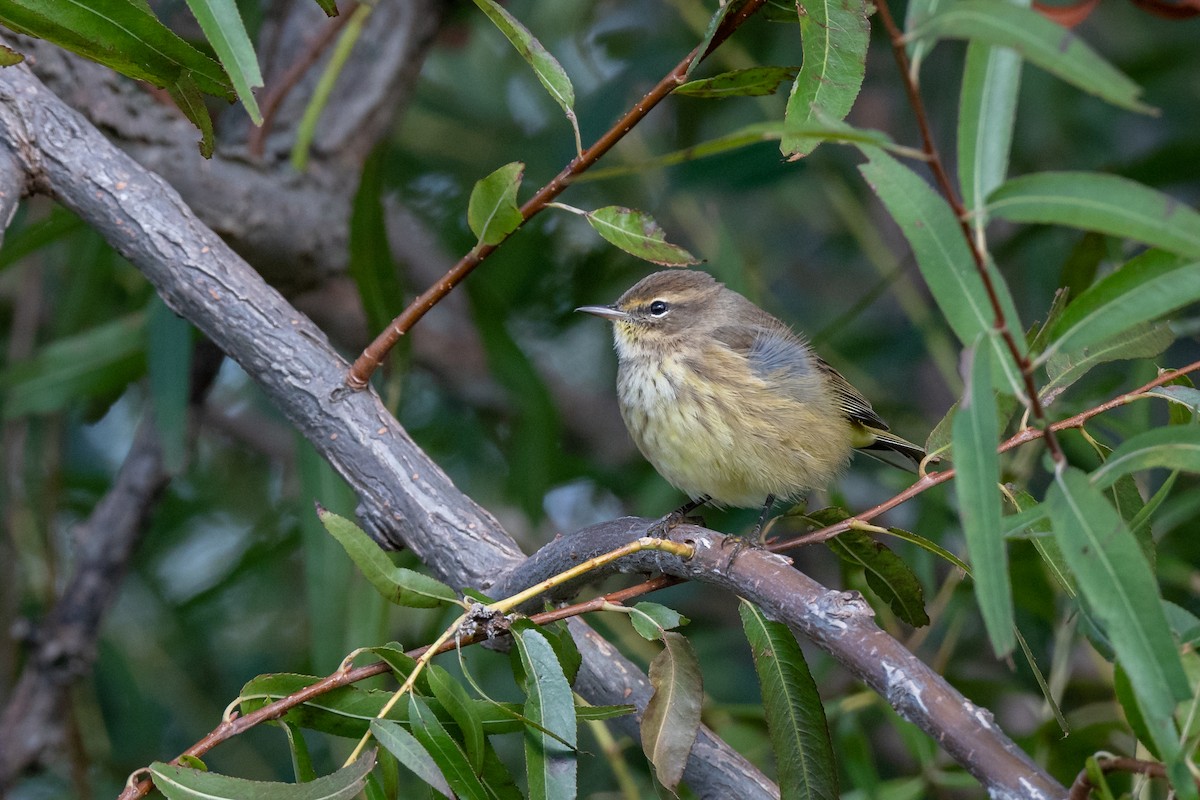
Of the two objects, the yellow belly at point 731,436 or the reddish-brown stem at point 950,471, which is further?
the yellow belly at point 731,436

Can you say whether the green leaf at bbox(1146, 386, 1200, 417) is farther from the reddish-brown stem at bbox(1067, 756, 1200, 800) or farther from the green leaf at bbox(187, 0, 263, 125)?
the green leaf at bbox(187, 0, 263, 125)

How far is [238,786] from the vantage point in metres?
1.58

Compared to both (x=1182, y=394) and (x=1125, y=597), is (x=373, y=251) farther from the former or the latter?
(x=1125, y=597)

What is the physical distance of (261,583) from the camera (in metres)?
4.61

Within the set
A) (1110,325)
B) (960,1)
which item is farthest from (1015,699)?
(960,1)

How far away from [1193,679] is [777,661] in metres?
0.58

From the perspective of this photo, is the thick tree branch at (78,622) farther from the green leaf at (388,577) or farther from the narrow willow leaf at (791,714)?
the narrow willow leaf at (791,714)

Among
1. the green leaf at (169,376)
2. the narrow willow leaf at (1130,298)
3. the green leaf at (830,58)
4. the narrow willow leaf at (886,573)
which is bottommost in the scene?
the narrow willow leaf at (886,573)

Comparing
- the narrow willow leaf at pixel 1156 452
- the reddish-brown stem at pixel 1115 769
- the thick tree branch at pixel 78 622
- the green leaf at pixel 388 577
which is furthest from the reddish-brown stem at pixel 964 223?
the thick tree branch at pixel 78 622

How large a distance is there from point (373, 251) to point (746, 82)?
142 cm

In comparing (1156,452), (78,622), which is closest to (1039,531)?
(1156,452)


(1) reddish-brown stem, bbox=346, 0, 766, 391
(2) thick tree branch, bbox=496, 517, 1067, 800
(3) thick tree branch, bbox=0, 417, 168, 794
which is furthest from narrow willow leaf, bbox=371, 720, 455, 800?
(3) thick tree branch, bbox=0, 417, 168, 794

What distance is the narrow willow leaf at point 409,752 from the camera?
5.25ft

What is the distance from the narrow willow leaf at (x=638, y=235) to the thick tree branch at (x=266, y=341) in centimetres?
67
